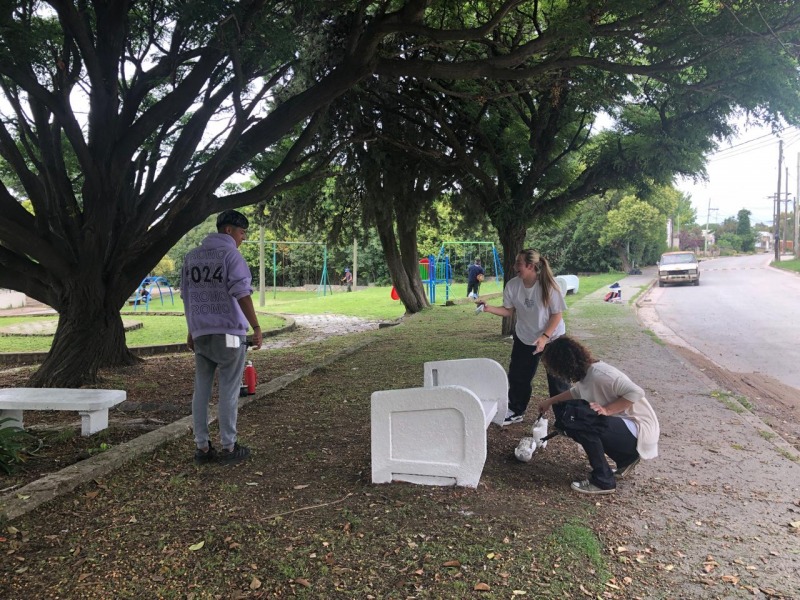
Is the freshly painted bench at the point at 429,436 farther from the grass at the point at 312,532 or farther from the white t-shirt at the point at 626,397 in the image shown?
the white t-shirt at the point at 626,397

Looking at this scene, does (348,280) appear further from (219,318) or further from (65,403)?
(219,318)

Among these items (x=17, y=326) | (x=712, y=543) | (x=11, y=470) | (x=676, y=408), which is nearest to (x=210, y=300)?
(x=11, y=470)

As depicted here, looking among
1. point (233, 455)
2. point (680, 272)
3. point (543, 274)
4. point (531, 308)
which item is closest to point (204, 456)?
point (233, 455)

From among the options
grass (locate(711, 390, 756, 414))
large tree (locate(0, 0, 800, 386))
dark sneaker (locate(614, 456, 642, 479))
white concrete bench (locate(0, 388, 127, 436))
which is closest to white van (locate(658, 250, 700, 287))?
large tree (locate(0, 0, 800, 386))

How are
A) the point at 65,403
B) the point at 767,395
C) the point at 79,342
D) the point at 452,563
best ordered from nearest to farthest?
1. the point at 452,563
2. the point at 65,403
3. the point at 79,342
4. the point at 767,395

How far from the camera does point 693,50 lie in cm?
745

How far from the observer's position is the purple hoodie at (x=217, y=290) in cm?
439

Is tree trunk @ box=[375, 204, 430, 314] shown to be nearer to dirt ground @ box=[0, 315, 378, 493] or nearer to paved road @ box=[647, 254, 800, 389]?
dirt ground @ box=[0, 315, 378, 493]

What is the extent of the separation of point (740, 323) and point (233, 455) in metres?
14.8

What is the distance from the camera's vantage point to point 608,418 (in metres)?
4.16

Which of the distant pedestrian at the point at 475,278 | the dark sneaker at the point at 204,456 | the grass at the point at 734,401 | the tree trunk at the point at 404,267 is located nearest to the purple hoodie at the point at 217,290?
the dark sneaker at the point at 204,456

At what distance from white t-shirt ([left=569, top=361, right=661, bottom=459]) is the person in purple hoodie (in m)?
2.40

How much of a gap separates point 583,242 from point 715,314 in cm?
2872

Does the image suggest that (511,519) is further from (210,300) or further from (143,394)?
(143,394)
